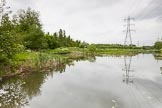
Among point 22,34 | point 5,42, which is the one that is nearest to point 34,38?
point 22,34

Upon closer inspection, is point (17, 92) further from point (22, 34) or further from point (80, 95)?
point (22, 34)

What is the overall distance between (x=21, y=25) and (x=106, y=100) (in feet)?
168

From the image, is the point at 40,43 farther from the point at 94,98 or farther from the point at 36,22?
the point at 94,98

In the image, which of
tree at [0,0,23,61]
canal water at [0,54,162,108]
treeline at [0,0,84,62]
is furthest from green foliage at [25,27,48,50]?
canal water at [0,54,162,108]

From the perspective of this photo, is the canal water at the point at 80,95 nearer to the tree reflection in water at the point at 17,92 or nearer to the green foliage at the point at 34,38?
the tree reflection in water at the point at 17,92

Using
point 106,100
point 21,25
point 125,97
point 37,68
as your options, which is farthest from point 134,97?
point 21,25

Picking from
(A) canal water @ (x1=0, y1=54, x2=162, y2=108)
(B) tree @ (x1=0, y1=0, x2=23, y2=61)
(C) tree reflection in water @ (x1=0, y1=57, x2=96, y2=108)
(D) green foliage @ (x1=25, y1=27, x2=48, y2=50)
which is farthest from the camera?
(D) green foliage @ (x1=25, y1=27, x2=48, y2=50)

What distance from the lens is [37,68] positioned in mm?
33281

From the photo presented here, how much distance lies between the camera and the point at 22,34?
Answer: 51750 mm

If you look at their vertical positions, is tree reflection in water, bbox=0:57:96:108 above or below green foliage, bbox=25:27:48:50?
below

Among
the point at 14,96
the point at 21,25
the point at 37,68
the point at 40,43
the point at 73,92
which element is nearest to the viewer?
the point at 14,96

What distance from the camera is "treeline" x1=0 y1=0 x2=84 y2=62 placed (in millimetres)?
25494

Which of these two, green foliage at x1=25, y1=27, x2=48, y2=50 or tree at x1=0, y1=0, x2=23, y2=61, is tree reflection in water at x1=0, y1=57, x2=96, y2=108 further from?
green foliage at x1=25, y1=27, x2=48, y2=50

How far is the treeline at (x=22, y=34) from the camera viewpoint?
25.5 meters
